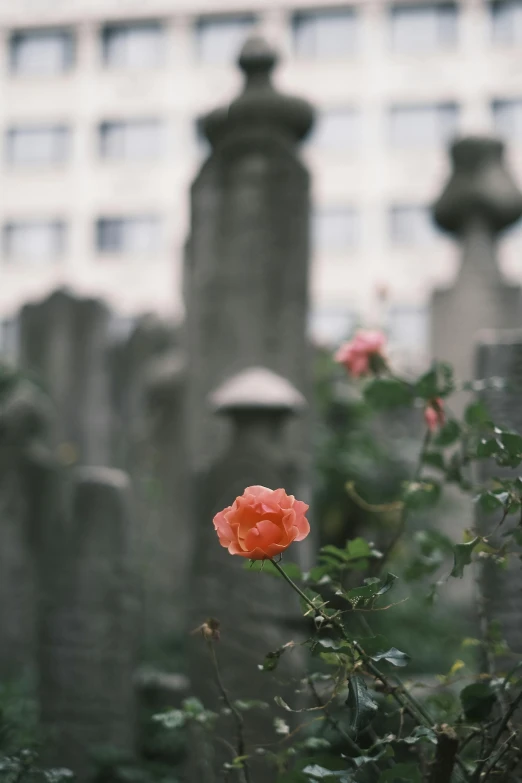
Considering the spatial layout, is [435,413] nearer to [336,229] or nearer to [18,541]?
[18,541]

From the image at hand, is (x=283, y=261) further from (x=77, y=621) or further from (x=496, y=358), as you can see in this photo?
(x=496, y=358)

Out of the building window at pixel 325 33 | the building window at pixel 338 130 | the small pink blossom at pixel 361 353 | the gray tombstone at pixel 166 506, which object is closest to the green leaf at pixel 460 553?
the small pink blossom at pixel 361 353

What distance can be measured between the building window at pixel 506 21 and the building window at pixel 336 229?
6.04 metres

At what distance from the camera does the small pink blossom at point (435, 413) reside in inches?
91.0

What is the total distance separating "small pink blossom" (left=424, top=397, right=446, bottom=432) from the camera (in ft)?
7.59

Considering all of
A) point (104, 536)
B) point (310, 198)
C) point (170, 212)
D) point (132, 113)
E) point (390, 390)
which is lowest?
point (104, 536)

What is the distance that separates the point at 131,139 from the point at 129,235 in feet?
9.34

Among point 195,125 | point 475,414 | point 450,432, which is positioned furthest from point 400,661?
point 195,125

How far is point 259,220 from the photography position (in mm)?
4926

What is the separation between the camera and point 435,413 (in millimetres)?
2344

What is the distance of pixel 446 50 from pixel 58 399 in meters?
21.1

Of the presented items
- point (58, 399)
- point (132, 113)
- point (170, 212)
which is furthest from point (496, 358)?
point (132, 113)

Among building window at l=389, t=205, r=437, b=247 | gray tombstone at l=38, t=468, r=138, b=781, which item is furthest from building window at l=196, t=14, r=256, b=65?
gray tombstone at l=38, t=468, r=138, b=781

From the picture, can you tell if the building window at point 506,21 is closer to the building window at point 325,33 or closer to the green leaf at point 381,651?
the building window at point 325,33
